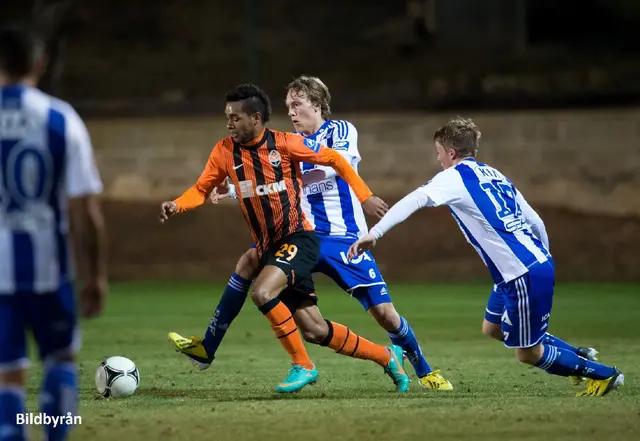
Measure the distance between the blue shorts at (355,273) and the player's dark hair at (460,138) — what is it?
2.94ft

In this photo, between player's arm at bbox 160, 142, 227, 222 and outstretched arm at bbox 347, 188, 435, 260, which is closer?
outstretched arm at bbox 347, 188, 435, 260

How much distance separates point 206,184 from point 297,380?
1.32 m

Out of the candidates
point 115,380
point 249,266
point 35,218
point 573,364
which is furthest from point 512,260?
point 35,218

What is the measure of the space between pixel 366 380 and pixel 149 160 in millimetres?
9918

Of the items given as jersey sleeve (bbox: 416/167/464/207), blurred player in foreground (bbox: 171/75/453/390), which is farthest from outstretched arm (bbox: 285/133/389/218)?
jersey sleeve (bbox: 416/167/464/207)

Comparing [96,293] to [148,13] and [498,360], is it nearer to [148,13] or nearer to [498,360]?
[498,360]

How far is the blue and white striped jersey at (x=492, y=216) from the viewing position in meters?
6.02

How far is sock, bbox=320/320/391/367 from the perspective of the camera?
6.50 metres

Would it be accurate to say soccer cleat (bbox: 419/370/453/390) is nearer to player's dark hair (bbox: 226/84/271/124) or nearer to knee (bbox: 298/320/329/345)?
knee (bbox: 298/320/329/345)

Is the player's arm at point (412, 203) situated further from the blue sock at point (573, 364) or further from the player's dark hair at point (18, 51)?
the player's dark hair at point (18, 51)

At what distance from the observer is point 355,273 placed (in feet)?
21.9

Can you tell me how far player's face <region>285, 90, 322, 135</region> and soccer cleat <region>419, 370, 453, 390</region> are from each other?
5.62 ft

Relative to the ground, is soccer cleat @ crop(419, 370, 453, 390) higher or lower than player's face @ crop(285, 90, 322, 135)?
lower

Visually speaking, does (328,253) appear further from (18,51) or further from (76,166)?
(18,51)
